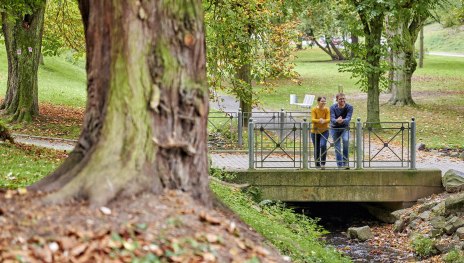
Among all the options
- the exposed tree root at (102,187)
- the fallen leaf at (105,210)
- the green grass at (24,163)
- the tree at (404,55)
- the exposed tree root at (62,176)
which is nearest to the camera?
the fallen leaf at (105,210)

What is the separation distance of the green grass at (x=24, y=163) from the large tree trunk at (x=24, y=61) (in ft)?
29.3

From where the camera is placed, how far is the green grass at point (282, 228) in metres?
11.3

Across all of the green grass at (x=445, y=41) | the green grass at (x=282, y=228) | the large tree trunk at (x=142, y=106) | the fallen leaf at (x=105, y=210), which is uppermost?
the green grass at (x=445, y=41)

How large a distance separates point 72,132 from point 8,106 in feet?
9.49

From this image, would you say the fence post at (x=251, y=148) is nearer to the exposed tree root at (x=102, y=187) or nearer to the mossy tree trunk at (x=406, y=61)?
the exposed tree root at (x=102, y=187)

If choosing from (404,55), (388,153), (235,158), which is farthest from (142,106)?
(404,55)

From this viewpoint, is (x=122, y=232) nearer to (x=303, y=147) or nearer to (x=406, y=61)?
(x=303, y=147)

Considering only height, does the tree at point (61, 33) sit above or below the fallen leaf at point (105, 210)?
above

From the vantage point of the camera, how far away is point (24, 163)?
567 inches

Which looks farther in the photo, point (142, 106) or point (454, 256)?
point (454, 256)

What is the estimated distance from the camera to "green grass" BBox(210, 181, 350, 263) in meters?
11.3

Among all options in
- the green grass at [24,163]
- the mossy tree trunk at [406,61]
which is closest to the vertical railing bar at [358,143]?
the green grass at [24,163]

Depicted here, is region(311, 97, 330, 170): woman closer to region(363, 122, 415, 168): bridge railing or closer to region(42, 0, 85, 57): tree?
region(363, 122, 415, 168): bridge railing

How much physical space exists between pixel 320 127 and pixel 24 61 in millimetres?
11928
